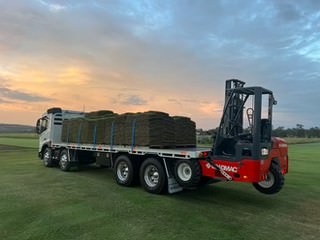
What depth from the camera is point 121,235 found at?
203 inches

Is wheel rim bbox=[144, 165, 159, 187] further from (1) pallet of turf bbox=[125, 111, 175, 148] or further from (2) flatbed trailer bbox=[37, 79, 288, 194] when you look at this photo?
(1) pallet of turf bbox=[125, 111, 175, 148]

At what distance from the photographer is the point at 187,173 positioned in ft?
25.3

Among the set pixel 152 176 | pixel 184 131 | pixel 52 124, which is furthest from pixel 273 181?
pixel 52 124

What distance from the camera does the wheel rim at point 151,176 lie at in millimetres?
8608

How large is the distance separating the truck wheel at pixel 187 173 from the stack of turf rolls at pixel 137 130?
1.20 metres

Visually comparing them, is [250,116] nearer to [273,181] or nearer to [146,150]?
[273,181]

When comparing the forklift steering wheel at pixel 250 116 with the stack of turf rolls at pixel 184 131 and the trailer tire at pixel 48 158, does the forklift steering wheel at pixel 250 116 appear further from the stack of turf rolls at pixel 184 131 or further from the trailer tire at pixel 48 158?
the trailer tire at pixel 48 158

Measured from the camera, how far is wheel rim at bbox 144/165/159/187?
8.61 meters

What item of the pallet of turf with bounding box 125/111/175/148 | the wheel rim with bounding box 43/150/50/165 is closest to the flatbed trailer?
the pallet of turf with bounding box 125/111/175/148

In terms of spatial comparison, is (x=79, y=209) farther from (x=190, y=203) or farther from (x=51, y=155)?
(x=51, y=155)

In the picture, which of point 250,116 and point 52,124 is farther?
point 52,124

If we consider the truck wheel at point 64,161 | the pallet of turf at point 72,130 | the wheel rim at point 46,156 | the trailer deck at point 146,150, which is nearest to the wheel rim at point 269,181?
the trailer deck at point 146,150

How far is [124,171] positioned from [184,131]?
2437mm

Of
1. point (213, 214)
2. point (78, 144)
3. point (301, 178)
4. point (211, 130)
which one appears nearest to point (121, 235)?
point (213, 214)
